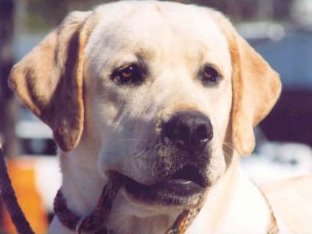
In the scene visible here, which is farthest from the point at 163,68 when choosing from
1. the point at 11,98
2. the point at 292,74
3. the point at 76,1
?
the point at 292,74

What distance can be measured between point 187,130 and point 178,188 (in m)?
0.23

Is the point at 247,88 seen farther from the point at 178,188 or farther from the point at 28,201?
the point at 28,201

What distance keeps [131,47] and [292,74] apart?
16066mm

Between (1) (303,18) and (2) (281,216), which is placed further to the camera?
(1) (303,18)

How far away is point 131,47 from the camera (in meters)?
4.70

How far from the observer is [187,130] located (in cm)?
435

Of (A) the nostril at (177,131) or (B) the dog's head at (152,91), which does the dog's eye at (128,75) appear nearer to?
(B) the dog's head at (152,91)

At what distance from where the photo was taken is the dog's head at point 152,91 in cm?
442

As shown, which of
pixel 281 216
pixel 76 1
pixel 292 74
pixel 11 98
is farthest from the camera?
pixel 292 74

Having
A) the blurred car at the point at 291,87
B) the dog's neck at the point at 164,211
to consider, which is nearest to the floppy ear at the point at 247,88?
the dog's neck at the point at 164,211

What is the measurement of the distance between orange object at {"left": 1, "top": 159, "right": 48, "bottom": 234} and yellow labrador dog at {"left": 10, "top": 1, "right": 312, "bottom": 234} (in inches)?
247

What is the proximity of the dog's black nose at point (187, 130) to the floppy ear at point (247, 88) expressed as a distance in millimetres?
446

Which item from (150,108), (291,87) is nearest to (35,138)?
(291,87)

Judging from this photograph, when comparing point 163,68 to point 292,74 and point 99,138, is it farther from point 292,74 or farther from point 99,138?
point 292,74
